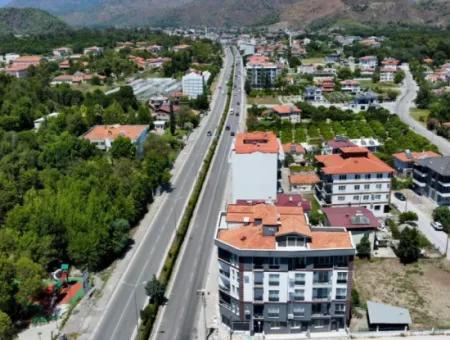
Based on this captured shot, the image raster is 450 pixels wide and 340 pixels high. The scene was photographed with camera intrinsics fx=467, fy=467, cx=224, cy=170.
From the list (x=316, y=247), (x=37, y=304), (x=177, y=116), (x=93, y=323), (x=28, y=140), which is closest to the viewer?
(x=316, y=247)

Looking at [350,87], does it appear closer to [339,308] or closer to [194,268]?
[194,268]

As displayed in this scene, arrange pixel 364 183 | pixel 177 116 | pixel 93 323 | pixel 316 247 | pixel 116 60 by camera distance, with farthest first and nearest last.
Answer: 1. pixel 116 60
2. pixel 177 116
3. pixel 364 183
4. pixel 93 323
5. pixel 316 247

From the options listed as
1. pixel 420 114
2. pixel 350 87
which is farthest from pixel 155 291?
pixel 350 87

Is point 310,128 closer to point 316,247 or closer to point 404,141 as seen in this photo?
point 404,141

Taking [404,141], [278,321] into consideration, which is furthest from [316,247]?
[404,141]

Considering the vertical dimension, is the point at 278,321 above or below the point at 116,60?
below

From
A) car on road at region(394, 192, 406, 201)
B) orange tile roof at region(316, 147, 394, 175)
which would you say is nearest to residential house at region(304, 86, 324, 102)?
car on road at region(394, 192, 406, 201)

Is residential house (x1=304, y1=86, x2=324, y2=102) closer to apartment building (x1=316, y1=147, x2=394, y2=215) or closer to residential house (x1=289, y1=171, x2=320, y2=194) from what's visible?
residential house (x1=289, y1=171, x2=320, y2=194)
